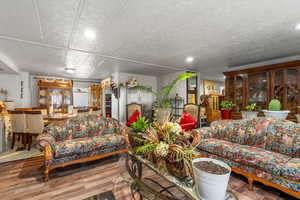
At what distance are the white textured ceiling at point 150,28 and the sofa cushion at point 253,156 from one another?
1.86 metres

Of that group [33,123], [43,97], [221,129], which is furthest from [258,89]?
[43,97]

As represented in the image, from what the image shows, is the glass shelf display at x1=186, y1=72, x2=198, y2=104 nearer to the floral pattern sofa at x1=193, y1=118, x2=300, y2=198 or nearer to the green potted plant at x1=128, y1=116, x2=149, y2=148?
the floral pattern sofa at x1=193, y1=118, x2=300, y2=198

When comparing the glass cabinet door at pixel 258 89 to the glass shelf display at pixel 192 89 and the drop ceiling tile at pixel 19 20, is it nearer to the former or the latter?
the glass shelf display at pixel 192 89

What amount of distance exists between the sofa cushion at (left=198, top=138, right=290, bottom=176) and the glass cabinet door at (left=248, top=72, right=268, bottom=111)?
2.31 m

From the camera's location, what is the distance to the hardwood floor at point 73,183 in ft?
5.30

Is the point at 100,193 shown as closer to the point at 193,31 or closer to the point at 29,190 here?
the point at 29,190

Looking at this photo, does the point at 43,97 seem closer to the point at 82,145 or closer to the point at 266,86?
the point at 82,145

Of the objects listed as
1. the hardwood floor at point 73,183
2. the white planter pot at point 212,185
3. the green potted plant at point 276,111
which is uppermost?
the green potted plant at point 276,111

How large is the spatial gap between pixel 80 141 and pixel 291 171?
291 cm

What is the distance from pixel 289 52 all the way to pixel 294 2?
7.62ft

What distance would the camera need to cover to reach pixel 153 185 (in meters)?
Result: 1.27

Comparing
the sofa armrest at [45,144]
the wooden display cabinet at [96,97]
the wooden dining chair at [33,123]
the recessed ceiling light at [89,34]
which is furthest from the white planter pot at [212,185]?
the wooden display cabinet at [96,97]

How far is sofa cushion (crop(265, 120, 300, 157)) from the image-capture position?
1827 mm

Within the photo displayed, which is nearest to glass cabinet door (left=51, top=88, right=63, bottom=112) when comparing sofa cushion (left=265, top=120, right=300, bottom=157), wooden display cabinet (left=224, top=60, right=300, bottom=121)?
wooden display cabinet (left=224, top=60, right=300, bottom=121)
